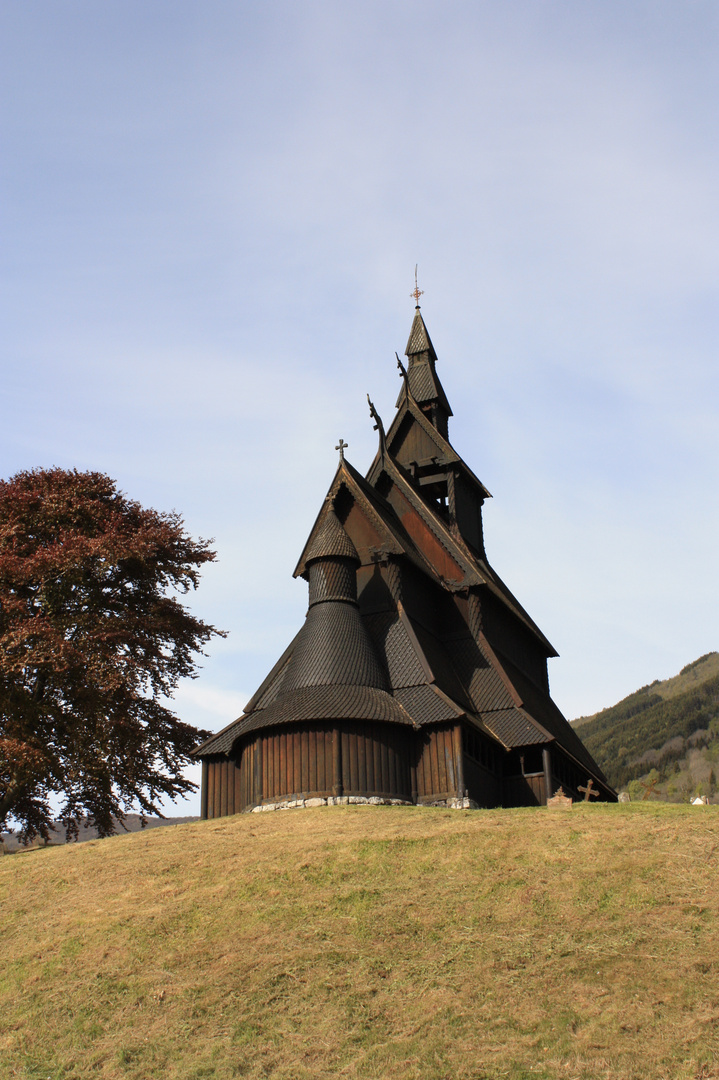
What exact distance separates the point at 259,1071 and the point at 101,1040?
2832 millimetres

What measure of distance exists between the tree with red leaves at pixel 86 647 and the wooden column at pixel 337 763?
740 cm

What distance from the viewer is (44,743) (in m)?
33.9

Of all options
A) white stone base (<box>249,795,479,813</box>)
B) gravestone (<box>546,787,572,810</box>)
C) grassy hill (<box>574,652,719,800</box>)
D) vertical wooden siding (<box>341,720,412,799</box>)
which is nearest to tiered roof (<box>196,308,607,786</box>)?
vertical wooden siding (<box>341,720,412,799</box>)

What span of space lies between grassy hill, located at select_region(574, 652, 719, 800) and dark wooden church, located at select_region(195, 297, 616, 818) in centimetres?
10069

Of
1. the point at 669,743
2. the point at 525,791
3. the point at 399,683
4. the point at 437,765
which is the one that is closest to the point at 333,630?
the point at 399,683

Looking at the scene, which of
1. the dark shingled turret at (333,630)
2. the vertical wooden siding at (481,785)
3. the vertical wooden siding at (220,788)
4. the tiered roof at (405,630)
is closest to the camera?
the vertical wooden siding at (481,785)

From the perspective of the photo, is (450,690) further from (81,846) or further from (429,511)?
(81,846)

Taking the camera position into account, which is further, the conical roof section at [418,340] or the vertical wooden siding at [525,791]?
the conical roof section at [418,340]

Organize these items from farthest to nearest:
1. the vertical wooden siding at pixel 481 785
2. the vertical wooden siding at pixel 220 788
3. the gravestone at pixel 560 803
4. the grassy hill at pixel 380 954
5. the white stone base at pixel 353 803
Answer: the vertical wooden siding at pixel 220 788 → the vertical wooden siding at pixel 481 785 → the white stone base at pixel 353 803 → the gravestone at pixel 560 803 → the grassy hill at pixel 380 954

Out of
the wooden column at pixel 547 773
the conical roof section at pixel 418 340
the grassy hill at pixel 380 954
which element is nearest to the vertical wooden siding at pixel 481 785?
the wooden column at pixel 547 773

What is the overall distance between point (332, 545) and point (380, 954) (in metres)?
18.9

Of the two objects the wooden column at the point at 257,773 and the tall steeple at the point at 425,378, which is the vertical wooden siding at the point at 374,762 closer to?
the wooden column at the point at 257,773

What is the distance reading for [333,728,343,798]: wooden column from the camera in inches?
1180

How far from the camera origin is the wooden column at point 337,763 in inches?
1180
